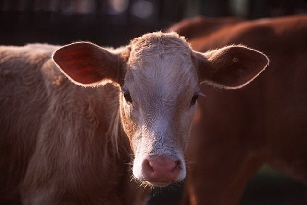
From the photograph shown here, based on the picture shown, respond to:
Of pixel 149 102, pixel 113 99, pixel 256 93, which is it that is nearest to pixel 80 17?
pixel 256 93

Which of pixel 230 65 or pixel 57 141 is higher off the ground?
pixel 230 65

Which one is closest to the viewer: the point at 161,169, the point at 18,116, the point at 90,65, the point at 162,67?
the point at 161,169

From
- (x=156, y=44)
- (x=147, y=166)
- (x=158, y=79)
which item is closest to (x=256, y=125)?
(x=156, y=44)

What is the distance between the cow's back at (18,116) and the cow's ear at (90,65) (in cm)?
53

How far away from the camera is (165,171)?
15.8ft

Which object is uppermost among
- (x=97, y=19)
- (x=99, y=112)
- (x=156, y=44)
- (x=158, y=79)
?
(x=156, y=44)

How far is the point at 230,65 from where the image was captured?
5.71 metres

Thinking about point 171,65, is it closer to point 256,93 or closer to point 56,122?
point 56,122

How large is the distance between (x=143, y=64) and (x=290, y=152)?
2.32m

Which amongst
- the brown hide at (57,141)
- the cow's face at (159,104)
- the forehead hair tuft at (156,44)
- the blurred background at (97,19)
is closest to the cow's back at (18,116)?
the brown hide at (57,141)

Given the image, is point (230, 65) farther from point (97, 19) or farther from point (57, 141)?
point (97, 19)

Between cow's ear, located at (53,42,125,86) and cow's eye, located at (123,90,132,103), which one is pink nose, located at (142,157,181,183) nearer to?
cow's eye, located at (123,90,132,103)

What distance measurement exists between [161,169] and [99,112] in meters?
1.22

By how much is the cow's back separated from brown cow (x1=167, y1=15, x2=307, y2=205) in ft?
5.77
